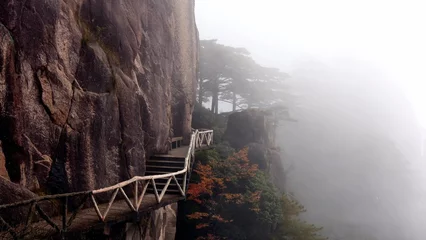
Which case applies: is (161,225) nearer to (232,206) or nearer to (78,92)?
(232,206)

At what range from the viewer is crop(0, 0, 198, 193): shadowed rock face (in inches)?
292

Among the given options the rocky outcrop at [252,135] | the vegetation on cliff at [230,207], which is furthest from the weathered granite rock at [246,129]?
the vegetation on cliff at [230,207]

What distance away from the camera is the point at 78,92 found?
9289mm

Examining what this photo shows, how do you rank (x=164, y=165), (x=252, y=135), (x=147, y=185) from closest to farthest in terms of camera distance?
(x=147, y=185)
(x=164, y=165)
(x=252, y=135)

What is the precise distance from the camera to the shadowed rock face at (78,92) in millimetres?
7406

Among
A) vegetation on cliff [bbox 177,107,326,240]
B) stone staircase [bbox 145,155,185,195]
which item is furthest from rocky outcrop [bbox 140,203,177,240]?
stone staircase [bbox 145,155,185,195]

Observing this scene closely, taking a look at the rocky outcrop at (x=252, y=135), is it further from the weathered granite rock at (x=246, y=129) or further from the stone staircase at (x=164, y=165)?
the stone staircase at (x=164, y=165)

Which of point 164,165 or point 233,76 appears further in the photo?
point 233,76

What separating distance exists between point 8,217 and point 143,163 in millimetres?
5695

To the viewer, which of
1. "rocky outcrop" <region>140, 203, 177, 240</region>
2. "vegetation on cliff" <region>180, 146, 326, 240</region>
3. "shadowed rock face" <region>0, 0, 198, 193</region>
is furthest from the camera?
"vegetation on cliff" <region>180, 146, 326, 240</region>

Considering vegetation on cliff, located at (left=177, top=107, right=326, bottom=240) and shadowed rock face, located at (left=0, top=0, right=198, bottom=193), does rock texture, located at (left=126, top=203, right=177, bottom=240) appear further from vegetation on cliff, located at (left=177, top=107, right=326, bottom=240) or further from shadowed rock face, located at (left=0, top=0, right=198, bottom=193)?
shadowed rock face, located at (left=0, top=0, right=198, bottom=193)

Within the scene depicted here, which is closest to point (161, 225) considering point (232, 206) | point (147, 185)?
point (232, 206)

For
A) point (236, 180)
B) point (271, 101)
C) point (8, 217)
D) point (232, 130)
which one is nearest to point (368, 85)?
point (271, 101)

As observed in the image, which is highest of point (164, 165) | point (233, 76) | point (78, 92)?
point (233, 76)
